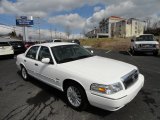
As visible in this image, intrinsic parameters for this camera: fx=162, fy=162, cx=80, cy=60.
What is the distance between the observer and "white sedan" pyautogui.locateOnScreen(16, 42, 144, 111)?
10.6ft

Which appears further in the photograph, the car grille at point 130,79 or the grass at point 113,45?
the grass at point 113,45

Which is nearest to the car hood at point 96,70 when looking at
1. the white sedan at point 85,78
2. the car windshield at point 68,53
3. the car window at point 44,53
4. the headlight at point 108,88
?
A: the white sedan at point 85,78

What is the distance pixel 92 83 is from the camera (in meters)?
3.34

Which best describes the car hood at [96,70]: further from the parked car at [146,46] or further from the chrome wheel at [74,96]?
the parked car at [146,46]

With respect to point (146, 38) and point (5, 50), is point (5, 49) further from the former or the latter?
point (146, 38)

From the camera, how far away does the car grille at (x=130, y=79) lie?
3442mm

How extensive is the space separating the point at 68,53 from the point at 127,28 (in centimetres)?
11359

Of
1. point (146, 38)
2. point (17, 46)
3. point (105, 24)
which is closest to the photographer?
point (146, 38)

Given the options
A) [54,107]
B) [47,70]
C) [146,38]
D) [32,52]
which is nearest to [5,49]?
[32,52]

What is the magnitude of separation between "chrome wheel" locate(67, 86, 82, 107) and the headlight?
0.59 m

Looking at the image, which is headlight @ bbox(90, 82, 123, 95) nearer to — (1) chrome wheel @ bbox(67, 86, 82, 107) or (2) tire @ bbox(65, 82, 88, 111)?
(2) tire @ bbox(65, 82, 88, 111)

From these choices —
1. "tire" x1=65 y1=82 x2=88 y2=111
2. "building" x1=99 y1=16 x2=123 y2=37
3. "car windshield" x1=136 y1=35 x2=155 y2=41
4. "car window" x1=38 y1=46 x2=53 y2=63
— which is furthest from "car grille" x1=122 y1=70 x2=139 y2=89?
"building" x1=99 y1=16 x2=123 y2=37

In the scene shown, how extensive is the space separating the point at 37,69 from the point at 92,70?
87.1 inches

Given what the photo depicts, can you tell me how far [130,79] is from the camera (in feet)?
12.0
